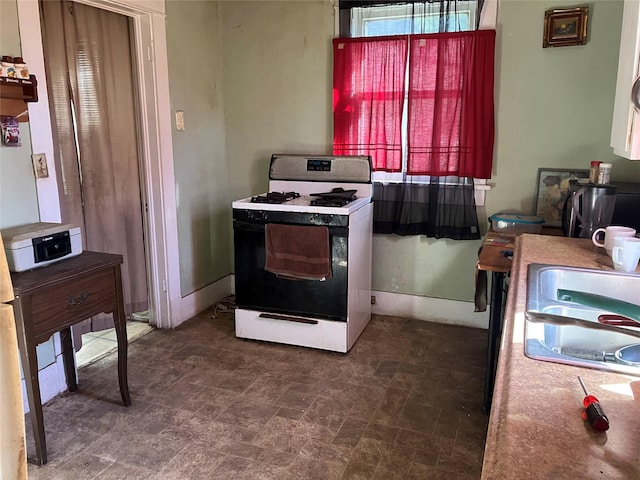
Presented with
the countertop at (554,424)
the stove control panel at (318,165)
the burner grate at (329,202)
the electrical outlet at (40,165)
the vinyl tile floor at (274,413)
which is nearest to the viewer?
the countertop at (554,424)

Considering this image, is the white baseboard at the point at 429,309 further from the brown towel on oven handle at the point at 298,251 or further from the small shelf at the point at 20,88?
the small shelf at the point at 20,88

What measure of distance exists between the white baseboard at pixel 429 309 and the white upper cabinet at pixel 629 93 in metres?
1.71

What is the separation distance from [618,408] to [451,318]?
282 centimetres

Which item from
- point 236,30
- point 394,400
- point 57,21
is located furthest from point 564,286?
point 236,30

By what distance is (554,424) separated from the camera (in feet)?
2.87

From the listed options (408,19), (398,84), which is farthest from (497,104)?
(408,19)

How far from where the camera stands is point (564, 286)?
5.70 ft

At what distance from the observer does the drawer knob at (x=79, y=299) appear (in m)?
2.23

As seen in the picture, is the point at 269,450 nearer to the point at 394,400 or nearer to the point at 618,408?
the point at 394,400

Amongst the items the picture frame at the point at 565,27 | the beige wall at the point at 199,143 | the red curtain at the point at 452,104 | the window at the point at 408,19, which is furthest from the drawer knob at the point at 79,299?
the picture frame at the point at 565,27

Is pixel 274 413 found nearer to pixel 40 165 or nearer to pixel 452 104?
pixel 40 165

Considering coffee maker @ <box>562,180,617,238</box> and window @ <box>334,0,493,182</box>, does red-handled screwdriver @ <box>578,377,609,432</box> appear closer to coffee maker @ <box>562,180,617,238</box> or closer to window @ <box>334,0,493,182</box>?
coffee maker @ <box>562,180,617,238</box>

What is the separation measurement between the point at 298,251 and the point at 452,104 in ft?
4.61

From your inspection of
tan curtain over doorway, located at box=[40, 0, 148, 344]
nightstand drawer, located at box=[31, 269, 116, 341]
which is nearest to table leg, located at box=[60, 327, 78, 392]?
tan curtain over doorway, located at box=[40, 0, 148, 344]
